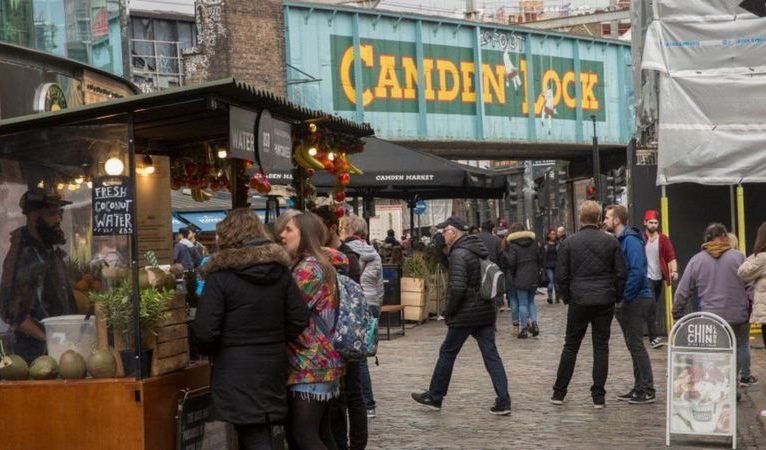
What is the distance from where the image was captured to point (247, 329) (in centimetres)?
694

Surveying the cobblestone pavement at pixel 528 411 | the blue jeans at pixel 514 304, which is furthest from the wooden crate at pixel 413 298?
the cobblestone pavement at pixel 528 411

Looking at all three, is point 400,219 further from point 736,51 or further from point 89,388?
point 89,388

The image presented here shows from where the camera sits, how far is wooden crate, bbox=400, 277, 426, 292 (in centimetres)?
2142

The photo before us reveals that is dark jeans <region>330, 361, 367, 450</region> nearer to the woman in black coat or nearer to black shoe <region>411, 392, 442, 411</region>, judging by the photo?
the woman in black coat

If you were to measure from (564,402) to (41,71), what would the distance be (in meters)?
6.27

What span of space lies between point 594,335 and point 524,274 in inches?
301

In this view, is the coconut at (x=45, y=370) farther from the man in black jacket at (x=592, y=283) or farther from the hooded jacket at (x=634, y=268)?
the hooded jacket at (x=634, y=268)

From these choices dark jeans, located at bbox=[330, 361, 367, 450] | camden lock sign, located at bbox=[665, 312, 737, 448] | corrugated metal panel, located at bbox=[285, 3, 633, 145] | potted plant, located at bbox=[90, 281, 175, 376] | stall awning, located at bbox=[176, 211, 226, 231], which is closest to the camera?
potted plant, located at bbox=[90, 281, 175, 376]

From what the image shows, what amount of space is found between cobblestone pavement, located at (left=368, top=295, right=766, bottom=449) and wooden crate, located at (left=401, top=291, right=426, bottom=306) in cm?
453

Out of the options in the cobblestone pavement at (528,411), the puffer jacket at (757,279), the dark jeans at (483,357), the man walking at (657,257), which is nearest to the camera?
the cobblestone pavement at (528,411)

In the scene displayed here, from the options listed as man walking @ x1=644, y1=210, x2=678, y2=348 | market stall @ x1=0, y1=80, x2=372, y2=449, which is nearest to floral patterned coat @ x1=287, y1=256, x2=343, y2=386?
market stall @ x1=0, y1=80, x2=372, y2=449

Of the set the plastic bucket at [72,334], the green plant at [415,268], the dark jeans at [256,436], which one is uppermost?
the plastic bucket at [72,334]

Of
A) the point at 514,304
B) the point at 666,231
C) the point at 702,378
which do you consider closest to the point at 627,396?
the point at 702,378

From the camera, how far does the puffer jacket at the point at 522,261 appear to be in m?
19.2
